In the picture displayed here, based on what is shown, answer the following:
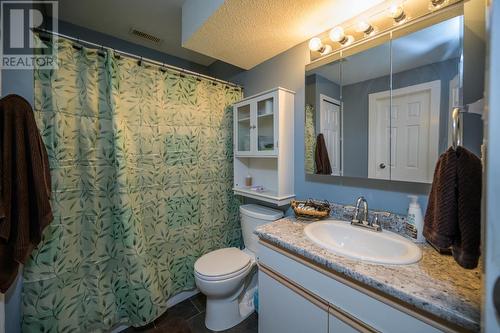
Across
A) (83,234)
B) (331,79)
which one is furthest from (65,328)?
(331,79)

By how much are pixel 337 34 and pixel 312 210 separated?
1.15m

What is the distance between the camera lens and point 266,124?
5.42 ft

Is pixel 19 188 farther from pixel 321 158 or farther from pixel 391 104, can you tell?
pixel 391 104

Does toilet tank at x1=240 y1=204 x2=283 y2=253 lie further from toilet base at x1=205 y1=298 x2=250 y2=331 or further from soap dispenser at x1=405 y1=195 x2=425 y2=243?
soap dispenser at x1=405 y1=195 x2=425 y2=243

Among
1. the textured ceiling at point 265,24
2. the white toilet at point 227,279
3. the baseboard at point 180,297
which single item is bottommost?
the baseboard at point 180,297

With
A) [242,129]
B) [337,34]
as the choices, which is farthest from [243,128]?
[337,34]

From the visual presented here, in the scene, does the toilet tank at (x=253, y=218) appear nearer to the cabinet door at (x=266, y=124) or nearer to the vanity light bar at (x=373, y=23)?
the cabinet door at (x=266, y=124)

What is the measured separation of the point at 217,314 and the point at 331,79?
73.4 inches

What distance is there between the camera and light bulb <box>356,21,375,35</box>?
1155 mm

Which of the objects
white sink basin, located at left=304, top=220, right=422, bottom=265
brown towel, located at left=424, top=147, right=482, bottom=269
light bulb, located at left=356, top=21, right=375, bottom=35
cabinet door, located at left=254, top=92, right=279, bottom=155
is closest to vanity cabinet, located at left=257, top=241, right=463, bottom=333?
white sink basin, located at left=304, top=220, right=422, bottom=265

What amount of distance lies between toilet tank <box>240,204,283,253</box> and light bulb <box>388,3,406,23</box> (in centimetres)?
142

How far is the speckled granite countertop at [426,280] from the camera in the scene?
0.55m

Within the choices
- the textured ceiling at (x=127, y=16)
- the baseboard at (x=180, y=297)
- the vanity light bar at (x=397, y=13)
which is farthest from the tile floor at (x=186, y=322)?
the textured ceiling at (x=127, y=16)

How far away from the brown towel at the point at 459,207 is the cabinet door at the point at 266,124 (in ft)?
3.29
